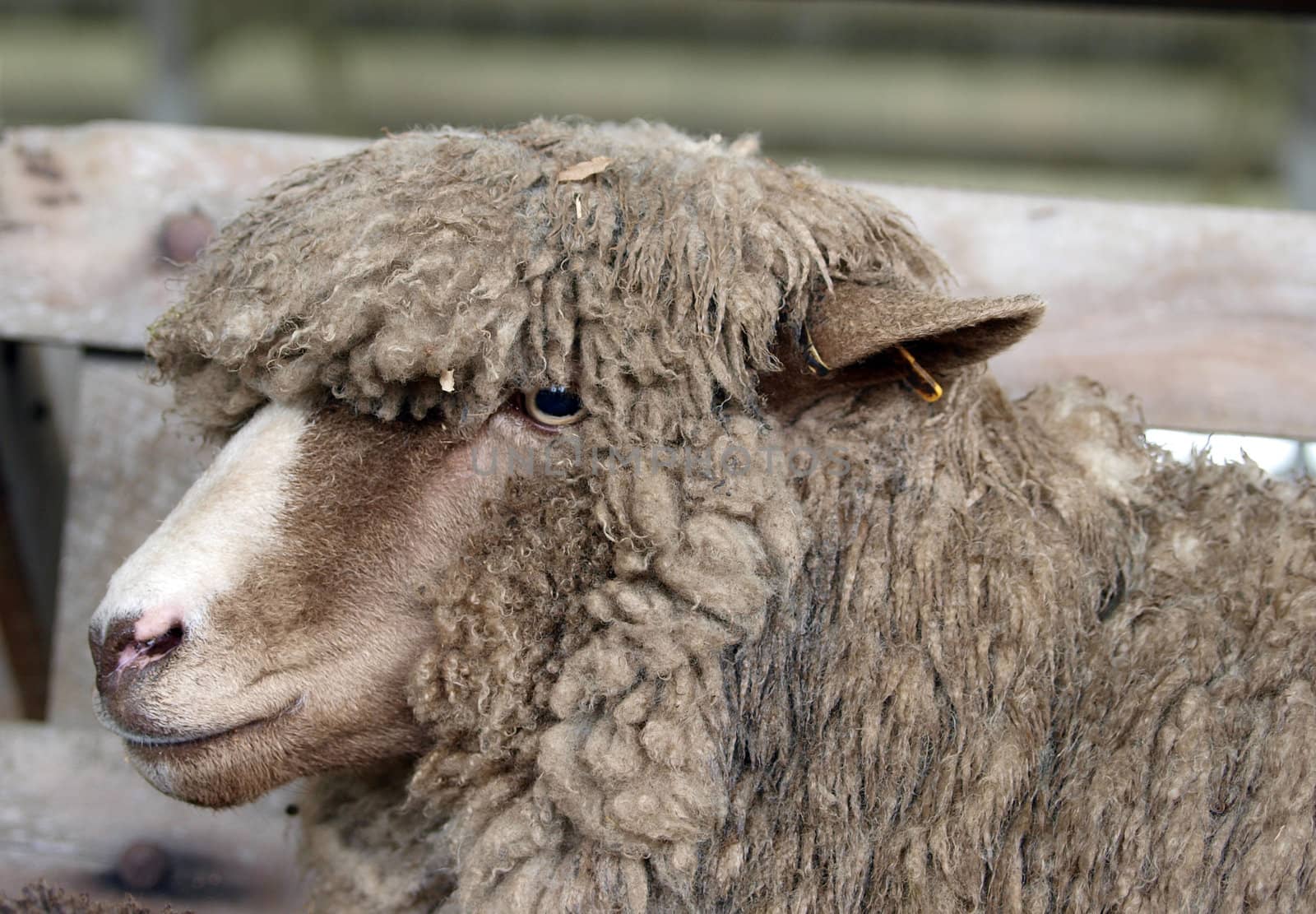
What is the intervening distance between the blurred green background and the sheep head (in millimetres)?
4750

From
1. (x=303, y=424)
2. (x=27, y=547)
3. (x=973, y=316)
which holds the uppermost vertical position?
(x=973, y=316)

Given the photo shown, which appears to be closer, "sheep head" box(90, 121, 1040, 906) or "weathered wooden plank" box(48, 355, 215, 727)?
"sheep head" box(90, 121, 1040, 906)

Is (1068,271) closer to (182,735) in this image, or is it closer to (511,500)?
(511,500)

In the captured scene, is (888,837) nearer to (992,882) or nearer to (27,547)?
(992,882)

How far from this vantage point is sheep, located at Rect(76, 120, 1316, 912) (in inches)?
55.6

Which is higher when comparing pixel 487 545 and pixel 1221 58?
pixel 1221 58

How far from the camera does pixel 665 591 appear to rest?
4.86ft

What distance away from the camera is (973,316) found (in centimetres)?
137

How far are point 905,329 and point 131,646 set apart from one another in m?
1.08

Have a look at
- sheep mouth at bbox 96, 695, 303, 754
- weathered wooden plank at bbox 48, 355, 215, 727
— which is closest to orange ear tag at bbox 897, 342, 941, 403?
sheep mouth at bbox 96, 695, 303, 754

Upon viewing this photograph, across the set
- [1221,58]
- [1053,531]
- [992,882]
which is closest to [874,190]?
[1053,531]

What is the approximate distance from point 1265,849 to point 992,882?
0.33 m

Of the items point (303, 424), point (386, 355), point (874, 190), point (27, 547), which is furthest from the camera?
point (27, 547)

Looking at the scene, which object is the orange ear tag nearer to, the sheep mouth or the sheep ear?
the sheep ear
